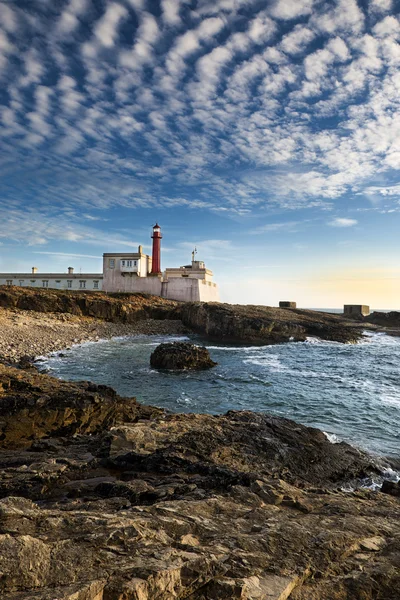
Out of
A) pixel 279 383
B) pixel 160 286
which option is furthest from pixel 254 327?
pixel 160 286

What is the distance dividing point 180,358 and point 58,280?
157 ft

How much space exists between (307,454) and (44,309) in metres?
38.7

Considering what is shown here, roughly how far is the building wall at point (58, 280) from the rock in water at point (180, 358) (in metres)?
41.2

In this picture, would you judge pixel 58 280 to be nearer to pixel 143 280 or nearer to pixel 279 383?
pixel 143 280

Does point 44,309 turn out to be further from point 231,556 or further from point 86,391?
point 231,556

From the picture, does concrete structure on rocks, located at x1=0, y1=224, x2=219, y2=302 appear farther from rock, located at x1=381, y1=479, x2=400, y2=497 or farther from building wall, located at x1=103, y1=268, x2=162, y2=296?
rock, located at x1=381, y1=479, x2=400, y2=497

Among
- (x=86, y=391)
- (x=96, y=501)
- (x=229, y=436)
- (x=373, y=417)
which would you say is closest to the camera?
(x=96, y=501)

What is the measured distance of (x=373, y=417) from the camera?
1404cm

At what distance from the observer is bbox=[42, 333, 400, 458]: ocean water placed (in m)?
13.6

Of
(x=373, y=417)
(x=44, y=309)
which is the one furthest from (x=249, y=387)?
(x=44, y=309)

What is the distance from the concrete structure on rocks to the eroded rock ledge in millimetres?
48881

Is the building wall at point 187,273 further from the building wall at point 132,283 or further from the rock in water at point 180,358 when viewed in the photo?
the rock in water at point 180,358

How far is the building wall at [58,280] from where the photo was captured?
61562 mm

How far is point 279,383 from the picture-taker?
1902 cm
